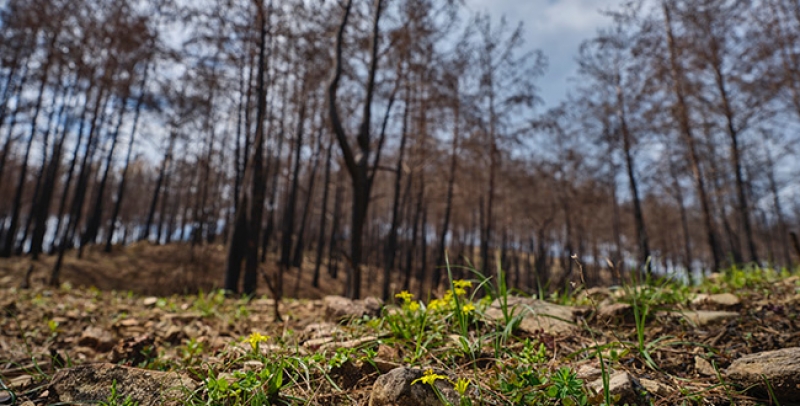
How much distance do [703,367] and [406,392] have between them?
151 cm

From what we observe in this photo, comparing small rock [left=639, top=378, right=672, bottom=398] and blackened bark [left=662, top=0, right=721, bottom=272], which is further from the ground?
blackened bark [left=662, top=0, right=721, bottom=272]

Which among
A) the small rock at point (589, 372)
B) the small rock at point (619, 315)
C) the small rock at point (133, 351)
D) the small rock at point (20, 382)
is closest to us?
the small rock at point (589, 372)

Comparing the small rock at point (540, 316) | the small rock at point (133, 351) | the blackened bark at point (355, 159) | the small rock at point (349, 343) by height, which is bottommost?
the small rock at point (133, 351)

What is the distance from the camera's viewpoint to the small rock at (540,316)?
2.42 m

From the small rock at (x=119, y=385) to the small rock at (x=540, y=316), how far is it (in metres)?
1.77

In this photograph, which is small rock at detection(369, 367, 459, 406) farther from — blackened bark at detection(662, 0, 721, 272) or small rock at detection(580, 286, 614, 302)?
blackened bark at detection(662, 0, 721, 272)

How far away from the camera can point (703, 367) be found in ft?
6.48

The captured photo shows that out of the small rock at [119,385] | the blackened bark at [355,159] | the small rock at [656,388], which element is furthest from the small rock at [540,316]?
the blackened bark at [355,159]

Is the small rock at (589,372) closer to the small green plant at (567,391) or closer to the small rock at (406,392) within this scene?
the small green plant at (567,391)

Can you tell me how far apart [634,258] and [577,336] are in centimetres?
72

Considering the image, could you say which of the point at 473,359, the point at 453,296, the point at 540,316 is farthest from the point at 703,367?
the point at 453,296

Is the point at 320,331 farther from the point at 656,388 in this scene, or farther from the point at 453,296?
the point at 656,388

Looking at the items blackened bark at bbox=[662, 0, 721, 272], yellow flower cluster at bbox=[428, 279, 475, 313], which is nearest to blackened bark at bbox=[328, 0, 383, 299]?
yellow flower cluster at bbox=[428, 279, 475, 313]

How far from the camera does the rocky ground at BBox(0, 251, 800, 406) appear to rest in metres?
1.69
